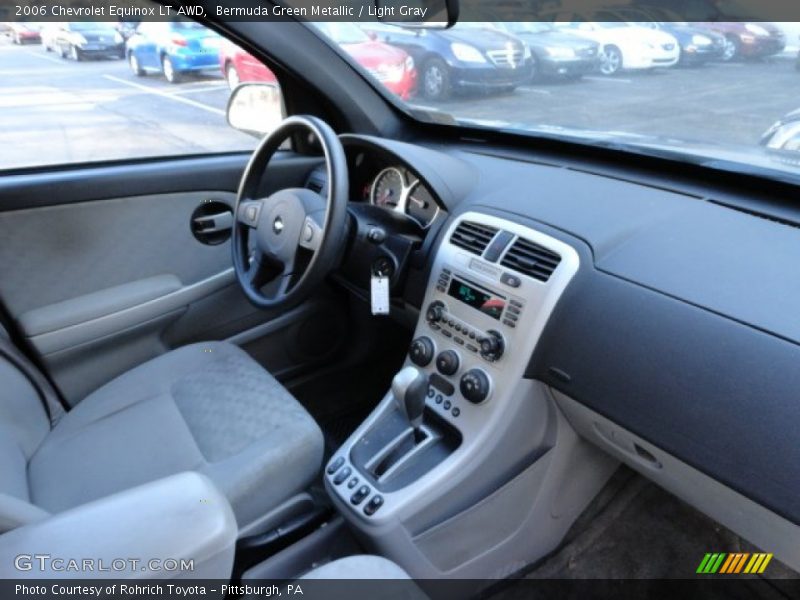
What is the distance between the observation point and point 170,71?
6.74ft

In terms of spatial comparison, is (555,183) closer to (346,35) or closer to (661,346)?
(661,346)

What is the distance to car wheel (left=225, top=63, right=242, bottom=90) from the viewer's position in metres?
2.05

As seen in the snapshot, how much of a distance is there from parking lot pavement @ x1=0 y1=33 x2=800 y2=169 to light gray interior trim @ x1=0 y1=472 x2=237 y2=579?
1.35 m

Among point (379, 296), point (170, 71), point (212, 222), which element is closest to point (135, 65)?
point (170, 71)

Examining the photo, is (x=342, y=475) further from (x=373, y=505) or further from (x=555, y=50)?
(x=555, y=50)

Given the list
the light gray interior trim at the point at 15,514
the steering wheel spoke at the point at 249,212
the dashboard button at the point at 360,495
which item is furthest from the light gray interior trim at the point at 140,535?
the steering wheel spoke at the point at 249,212

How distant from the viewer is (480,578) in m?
1.57

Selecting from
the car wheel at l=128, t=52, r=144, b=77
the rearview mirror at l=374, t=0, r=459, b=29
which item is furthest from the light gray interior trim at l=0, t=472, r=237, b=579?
the car wheel at l=128, t=52, r=144, b=77

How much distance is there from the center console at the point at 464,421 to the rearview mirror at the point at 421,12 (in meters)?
0.49

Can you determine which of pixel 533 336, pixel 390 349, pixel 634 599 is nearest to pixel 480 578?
pixel 634 599

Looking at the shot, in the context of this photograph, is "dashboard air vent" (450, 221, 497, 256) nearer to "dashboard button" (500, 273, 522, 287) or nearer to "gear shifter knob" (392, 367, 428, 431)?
"dashboard button" (500, 273, 522, 287)

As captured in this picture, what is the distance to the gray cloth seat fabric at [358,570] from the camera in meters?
1.09
